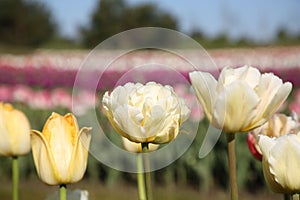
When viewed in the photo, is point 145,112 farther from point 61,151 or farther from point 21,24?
point 21,24

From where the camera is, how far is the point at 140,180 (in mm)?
1102

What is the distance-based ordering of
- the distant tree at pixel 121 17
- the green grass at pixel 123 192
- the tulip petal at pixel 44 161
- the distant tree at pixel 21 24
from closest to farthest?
the tulip petal at pixel 44 161, the green grass at pixel 123 192, the distant tree at pixel 121 17, the distant tree at pixel 21 24

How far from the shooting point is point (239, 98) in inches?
35.4

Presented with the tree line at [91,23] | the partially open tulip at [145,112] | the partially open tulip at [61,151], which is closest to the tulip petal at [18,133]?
the partially open tulip at [61,151]

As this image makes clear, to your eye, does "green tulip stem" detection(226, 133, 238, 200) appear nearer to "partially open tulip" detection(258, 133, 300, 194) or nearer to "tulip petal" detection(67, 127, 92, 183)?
"partially open tulip" detection(258, 133, 300, 194)

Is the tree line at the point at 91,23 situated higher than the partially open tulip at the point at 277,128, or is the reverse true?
the tree line at the point at 91,23

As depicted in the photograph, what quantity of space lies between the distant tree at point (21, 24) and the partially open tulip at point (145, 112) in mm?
25031

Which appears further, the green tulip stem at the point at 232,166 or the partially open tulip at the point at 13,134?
the partially open tulip at the point at 13,134

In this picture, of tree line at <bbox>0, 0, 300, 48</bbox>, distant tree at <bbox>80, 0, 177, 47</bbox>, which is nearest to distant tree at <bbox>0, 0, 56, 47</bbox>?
tree line at <bbox>0, 0, 300, 48</bbox>

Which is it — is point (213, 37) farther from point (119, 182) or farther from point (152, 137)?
point (152, 137)

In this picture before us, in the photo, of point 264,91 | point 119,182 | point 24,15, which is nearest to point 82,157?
point 264,91

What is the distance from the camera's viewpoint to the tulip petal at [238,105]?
35.2 inches

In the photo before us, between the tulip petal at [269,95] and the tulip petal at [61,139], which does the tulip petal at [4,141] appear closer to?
the tulip petal at [61,139]

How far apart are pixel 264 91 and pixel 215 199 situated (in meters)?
3.68
